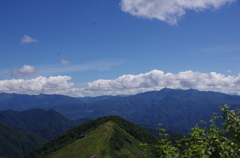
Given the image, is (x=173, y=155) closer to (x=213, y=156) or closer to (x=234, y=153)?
(x=213, y=156)

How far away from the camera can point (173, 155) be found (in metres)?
12.7

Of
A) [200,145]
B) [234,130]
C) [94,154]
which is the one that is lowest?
[94,154]

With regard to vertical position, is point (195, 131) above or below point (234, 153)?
above

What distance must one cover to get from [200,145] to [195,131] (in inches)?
60.7

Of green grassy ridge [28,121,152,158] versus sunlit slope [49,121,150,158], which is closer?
green grassy ridge [28,121,152,158]

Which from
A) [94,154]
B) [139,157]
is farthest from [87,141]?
[139,157]

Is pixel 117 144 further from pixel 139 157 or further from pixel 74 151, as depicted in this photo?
pixel 74 151

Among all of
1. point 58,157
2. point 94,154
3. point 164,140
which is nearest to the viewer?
point 164,140

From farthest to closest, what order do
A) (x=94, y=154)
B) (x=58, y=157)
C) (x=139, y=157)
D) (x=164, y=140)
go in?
(x=139, y=157) → (x=58, y=157) → (x=94, y=154) → (x=164, y=140)

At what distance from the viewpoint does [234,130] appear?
1279 centimetres

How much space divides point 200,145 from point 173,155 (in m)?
2.15

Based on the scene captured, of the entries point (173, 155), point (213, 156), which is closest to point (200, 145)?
point (213, 156)

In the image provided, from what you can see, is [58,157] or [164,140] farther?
[58,157]

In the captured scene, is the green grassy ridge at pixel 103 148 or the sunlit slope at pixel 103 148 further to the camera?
the sunlit slope at pixel 103 148
